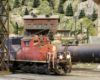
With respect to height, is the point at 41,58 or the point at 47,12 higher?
the point at 47,12

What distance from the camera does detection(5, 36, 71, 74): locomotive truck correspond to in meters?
15.7

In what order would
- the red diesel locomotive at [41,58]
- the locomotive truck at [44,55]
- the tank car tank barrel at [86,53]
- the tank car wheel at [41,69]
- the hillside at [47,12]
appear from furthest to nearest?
the hillside at [47,12] → the tank car tank barrel at [86,53] → the tank car wheel at [41,69] → the locomotive truck at [44,55] → the red diesel locomotive at [41,58]

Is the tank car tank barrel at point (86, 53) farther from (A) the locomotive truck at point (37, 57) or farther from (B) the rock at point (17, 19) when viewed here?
(B) the rock at point (17, 19)

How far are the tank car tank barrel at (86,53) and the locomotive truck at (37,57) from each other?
60.1 inches

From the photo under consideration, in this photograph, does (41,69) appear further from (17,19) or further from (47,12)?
(47,12)

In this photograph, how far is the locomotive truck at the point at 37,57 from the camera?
1572cm

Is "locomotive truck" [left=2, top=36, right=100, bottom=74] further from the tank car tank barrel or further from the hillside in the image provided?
the hillside

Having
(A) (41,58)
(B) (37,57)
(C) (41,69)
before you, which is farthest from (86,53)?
(B) (37,57)

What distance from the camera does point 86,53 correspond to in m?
17.3

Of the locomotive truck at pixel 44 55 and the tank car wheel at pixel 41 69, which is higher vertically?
the locomotive truck at pixel 44 55

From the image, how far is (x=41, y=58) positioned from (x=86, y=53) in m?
4.50

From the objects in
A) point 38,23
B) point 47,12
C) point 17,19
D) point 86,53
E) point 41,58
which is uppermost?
point 47,12

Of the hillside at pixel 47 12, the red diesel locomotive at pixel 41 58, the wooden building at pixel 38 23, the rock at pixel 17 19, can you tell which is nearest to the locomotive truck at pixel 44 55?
the red diesel locomotive at pixel 41 58

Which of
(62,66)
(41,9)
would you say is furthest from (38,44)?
(41,9)
